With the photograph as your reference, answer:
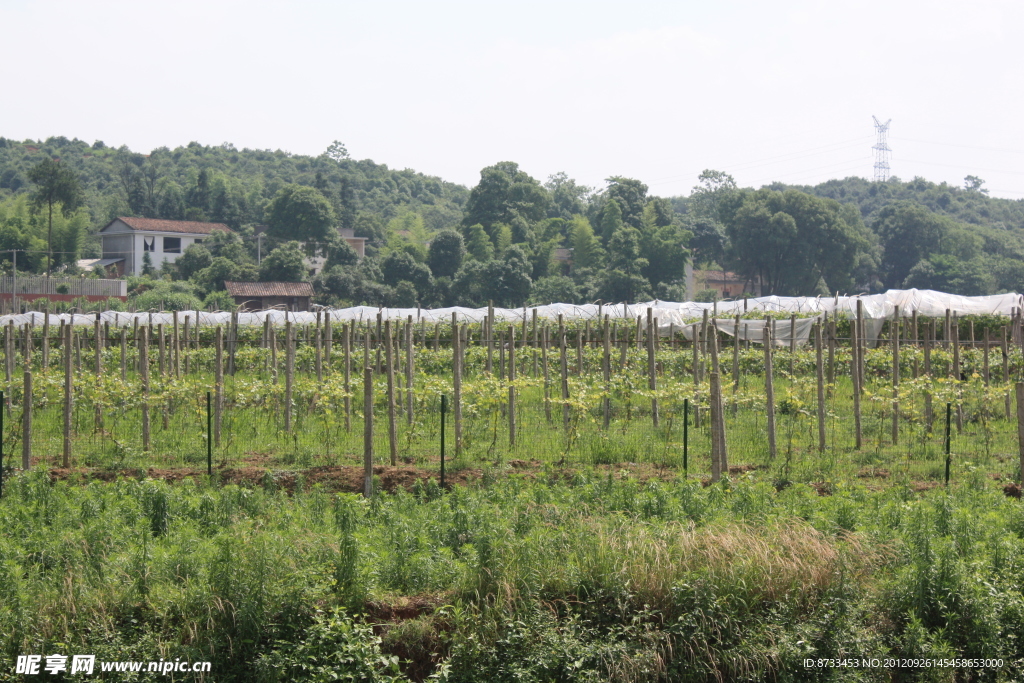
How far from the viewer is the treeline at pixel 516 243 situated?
2143 inches

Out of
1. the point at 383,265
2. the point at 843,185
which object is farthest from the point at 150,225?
the point at 843,185

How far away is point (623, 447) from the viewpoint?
1256 centimetres

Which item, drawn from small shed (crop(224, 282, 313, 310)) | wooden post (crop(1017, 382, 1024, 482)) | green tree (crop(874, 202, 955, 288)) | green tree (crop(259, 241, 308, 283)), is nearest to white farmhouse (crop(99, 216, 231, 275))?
green tree (crop(259, 241, 308, 283))

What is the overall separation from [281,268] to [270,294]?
2.83 m

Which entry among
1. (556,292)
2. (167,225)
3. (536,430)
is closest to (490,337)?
(536,430)

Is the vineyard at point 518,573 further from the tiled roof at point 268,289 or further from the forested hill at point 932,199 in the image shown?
the forested hill at point 932,199

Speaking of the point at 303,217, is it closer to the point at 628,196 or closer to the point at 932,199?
the point at 628,196

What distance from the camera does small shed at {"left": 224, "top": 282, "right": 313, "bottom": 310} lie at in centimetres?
4936

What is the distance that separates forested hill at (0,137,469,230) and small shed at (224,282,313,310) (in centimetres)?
2439

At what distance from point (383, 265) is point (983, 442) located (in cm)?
4575

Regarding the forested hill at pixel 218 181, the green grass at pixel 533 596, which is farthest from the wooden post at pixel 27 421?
the forested hill at pixel 218 181

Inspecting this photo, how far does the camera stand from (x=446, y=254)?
60688mm

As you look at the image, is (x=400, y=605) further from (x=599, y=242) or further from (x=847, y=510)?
→ (x=599, y=242)

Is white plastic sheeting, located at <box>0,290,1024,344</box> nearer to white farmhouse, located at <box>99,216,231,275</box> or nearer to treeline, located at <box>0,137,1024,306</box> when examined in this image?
treeline, located at <box>0,137,1024,306</box>
